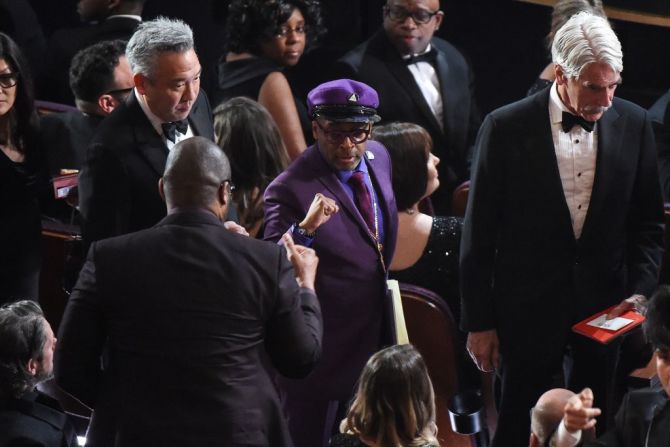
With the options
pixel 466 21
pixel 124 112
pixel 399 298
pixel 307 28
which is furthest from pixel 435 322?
pixel 466 21

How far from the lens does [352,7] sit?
22.9 feet

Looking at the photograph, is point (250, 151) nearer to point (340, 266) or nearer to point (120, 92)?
point (120, 92)

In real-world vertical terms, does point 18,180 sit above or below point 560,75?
below

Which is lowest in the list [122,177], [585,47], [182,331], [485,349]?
[485,349]

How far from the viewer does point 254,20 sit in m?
5.59

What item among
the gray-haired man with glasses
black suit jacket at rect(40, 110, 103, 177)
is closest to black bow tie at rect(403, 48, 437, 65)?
the gray-haired man with glasses

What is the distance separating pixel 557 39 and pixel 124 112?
132cm

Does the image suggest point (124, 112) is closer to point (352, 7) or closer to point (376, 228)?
point (376, 228)

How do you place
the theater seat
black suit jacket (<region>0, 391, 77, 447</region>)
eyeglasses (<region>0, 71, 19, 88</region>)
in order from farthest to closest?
eyeglasses (<region>0, 71, 19, 88</region>)
the theater seat
black suit jacket (<region>0, 391, 77, 447</region>)

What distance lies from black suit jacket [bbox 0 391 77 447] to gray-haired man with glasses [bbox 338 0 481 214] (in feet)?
7.76

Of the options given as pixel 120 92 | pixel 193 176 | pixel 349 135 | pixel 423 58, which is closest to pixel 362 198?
pixel 349 135

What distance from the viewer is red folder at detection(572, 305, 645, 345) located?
150 inches

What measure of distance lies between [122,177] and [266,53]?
74.1 inches

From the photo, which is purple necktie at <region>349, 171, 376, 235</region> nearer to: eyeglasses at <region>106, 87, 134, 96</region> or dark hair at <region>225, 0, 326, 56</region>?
eyeglasses at <region>106, 87, 134, 96</region>
